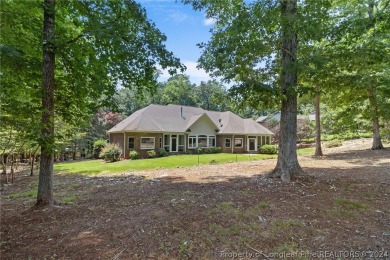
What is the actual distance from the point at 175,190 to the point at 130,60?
3.88m

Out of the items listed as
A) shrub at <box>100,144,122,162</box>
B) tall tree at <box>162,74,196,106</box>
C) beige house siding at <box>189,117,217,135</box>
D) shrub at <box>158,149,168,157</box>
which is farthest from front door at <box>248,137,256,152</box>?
tall tree at <box>162,74,196,106</box>

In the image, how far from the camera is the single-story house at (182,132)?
24656 mm

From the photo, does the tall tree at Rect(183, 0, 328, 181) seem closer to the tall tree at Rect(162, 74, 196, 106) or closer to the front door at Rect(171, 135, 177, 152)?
the front door at Rect(171, 135, 177, 152)

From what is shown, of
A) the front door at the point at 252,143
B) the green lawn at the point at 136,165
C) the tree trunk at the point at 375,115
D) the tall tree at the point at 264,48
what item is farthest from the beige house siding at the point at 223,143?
the tall tree at the point at 264,48

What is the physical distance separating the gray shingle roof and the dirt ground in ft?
58.3

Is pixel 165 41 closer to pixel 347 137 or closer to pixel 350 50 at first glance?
pixel 350 50

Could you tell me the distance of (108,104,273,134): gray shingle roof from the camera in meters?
25.4

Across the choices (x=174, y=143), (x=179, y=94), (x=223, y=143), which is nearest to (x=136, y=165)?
(x=174, y=143)

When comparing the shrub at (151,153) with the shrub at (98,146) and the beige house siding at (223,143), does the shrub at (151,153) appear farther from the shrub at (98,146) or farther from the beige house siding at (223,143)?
the beige house siding at (223,143)

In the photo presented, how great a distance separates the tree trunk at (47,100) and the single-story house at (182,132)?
17336 mm

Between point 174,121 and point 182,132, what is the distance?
1707mm

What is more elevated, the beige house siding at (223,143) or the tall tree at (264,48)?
the tall tree at (264,48)

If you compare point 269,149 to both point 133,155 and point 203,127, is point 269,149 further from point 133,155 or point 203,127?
point 133,155

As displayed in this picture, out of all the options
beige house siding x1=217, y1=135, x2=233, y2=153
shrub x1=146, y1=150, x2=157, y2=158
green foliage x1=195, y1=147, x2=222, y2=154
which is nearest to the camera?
shrub x1=146, y1=150, x2=157, y2=158
